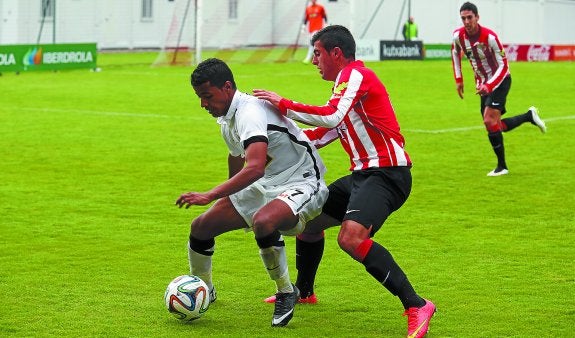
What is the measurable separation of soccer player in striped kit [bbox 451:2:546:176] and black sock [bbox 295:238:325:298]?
7185 millimetres

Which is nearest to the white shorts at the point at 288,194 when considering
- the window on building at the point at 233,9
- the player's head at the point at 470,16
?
the player's head at the point at 470,16

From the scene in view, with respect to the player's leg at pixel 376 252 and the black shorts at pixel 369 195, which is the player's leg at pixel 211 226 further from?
the player's leg at pixel 376 252

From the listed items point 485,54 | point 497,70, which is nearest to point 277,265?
point 497,70

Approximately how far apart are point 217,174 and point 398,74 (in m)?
19.7

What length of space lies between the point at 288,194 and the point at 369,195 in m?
0.52

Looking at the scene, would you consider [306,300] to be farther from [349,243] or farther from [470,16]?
[470,16]

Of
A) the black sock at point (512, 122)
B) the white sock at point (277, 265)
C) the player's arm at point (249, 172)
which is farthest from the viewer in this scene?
the black sock at point (512, 122)

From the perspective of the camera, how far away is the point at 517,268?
29.9 feet

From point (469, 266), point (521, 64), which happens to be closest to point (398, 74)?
point (521, 64)

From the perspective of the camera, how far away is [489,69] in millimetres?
15203

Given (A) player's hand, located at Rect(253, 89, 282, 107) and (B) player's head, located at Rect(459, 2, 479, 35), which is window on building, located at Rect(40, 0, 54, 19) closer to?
(B) player's head, located at Rect(459, 2, 479, 35)

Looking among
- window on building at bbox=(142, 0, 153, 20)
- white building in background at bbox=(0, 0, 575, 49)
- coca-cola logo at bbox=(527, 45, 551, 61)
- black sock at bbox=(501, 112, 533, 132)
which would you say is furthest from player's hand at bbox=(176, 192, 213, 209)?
window on building at bbox=(142, 0, 153, 20)

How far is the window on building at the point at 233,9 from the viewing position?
5082cm

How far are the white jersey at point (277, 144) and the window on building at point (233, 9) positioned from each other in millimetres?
43789
